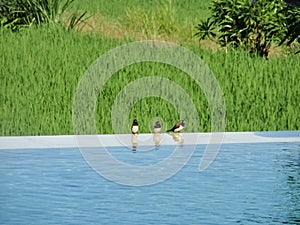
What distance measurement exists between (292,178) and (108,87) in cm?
699

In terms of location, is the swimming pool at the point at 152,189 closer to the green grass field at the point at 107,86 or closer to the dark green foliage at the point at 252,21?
the green grass field at the point at 107,86

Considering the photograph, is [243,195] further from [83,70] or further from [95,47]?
[95,47]

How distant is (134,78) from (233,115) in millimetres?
2074

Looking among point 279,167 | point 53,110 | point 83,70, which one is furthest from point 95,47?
point 279,167

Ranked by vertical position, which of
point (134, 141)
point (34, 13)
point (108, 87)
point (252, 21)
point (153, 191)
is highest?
point (34, 13)

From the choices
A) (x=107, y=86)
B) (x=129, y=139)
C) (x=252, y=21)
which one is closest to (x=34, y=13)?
(x=252, y=21)

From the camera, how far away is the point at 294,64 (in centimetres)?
1972

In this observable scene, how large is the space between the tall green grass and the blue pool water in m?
3.45

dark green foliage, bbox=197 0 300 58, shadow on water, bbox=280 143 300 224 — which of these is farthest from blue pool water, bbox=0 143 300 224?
dark green foliage, bbox=197 0 300 58

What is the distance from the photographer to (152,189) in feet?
Result: 32.6

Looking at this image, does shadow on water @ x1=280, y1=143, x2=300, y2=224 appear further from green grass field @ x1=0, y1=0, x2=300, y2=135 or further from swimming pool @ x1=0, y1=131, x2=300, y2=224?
green grass field @ x1=0, y1=0, x2=300, y2=135

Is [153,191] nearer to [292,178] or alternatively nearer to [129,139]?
[292,178]

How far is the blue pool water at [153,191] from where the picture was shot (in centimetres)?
816

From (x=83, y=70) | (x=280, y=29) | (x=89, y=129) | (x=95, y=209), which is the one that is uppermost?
(x=280, y=29)
